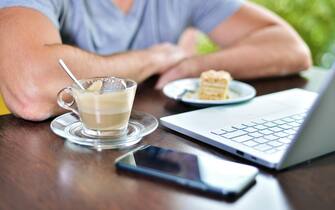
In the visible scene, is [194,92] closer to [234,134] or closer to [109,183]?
[234,134]

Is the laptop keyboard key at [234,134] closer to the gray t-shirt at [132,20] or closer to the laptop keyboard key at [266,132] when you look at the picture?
the laptop keyboard key at [266,132]

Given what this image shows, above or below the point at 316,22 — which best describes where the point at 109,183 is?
above

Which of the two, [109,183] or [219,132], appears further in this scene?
[219,132]

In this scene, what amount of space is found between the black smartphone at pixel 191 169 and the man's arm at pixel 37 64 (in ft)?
1.00

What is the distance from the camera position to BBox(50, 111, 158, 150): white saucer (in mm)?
816

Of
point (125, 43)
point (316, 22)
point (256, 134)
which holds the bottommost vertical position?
point (316, 22)

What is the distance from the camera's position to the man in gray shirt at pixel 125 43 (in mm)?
1024

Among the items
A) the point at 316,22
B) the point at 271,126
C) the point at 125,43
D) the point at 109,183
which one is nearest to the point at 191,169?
the point at 109,183

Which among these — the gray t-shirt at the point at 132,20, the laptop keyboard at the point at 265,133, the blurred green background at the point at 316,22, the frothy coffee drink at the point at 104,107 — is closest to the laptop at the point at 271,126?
the laptop keyboard at the point at 265,133

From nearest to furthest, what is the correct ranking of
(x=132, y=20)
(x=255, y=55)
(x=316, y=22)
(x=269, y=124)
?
(x=269, y=124) < (x=255, y=55) < (x=132, y=20) < (x=316, y=22)

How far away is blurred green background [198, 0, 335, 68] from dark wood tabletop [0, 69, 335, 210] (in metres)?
2.32

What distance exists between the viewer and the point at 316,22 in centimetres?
299

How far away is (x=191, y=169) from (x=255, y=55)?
758 mm

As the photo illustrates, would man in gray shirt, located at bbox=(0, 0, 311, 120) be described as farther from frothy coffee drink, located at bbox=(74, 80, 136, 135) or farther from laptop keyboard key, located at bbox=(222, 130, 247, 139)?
laptop keyboard key, located at bbox=(222, 130, 247, 139)
